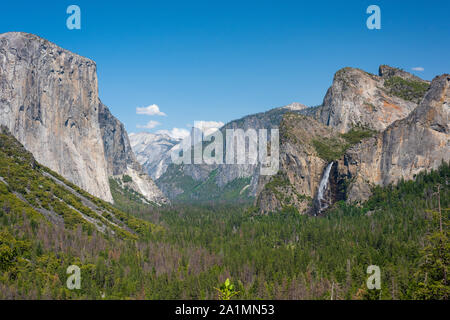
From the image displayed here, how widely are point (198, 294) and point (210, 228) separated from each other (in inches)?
3211

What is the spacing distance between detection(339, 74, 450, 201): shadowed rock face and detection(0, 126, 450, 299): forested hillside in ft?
22.7

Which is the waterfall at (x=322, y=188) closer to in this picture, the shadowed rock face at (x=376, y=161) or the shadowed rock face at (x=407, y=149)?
the shadowed rock face at (x=376, y=161)

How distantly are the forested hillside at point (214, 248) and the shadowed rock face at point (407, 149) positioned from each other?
693 cm

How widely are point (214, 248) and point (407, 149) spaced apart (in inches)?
3451

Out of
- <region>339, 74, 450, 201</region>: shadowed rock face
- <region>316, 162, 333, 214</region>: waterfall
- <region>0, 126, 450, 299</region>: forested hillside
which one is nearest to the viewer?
<region>0, 126, 450, 299</region>: forested hillside

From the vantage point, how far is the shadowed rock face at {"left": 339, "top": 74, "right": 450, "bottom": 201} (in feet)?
493

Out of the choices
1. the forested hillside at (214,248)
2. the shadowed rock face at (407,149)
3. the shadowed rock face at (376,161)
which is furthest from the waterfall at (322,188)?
the shadowed rock face at (407,149)

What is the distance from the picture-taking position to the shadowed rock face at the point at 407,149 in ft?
493

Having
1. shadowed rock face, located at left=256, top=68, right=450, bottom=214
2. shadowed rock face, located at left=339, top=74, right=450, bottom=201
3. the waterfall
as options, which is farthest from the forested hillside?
the waterfall

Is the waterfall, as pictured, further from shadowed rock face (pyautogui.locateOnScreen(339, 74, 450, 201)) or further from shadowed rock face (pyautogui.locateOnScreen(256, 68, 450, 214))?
shadowed rock face (pyautogui.locateOnScreen(339, 74, 450, 201))

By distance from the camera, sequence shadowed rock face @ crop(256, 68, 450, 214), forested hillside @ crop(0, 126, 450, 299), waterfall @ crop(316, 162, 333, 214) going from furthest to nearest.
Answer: waterfall @ crop(316, 162, 333, 214) < shadowed rock face @ crop(256, 68, 450, 214) < forested hillside @ crop(0, 126, 450, 299)

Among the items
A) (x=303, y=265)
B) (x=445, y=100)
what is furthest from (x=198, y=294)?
(x=445, y=100)

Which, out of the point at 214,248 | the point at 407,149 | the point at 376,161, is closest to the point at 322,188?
the point at 376,161
